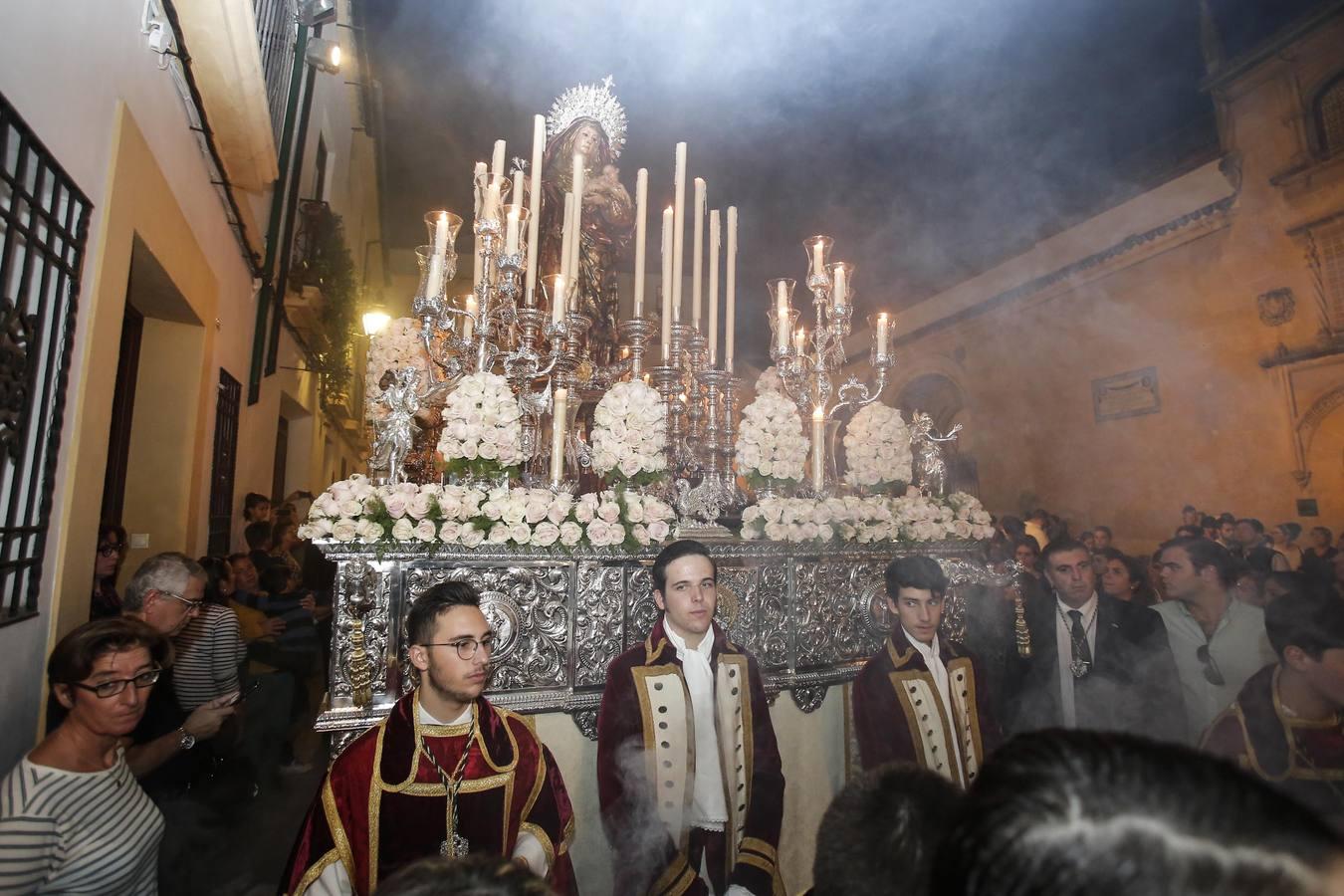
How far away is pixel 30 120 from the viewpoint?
2.32m

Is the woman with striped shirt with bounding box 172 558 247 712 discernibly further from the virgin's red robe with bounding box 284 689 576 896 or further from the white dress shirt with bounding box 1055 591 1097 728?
the white dress shirt with bounding box 1055 591 1097 728

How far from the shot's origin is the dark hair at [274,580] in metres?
4.73

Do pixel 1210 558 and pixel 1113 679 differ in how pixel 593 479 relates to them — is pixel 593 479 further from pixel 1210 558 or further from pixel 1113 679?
pixel 1210 558

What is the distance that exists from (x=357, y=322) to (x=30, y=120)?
7416 millimetres

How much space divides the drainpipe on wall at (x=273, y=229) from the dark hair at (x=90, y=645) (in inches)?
203

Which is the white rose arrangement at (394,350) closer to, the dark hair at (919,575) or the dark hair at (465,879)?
the dark hair at (919,575)

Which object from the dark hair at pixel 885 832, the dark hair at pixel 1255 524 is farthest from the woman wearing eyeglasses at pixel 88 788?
the dark hair at pixel 1255 524

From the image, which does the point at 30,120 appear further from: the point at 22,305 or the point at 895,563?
the point at 895,563

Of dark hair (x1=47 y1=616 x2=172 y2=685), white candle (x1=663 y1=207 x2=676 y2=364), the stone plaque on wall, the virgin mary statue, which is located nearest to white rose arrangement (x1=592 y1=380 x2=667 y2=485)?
white candle (x1=663 y1=207 x2=676 y2=364)

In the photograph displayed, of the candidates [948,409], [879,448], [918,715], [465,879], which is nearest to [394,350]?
[879,448]

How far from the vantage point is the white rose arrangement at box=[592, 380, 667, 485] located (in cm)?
343

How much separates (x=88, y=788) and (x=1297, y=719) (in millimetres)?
4318

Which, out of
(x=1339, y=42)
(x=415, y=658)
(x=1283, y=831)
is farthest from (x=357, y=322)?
(x=1339, y=42)

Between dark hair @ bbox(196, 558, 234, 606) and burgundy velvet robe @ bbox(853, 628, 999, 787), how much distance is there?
3.73 m
